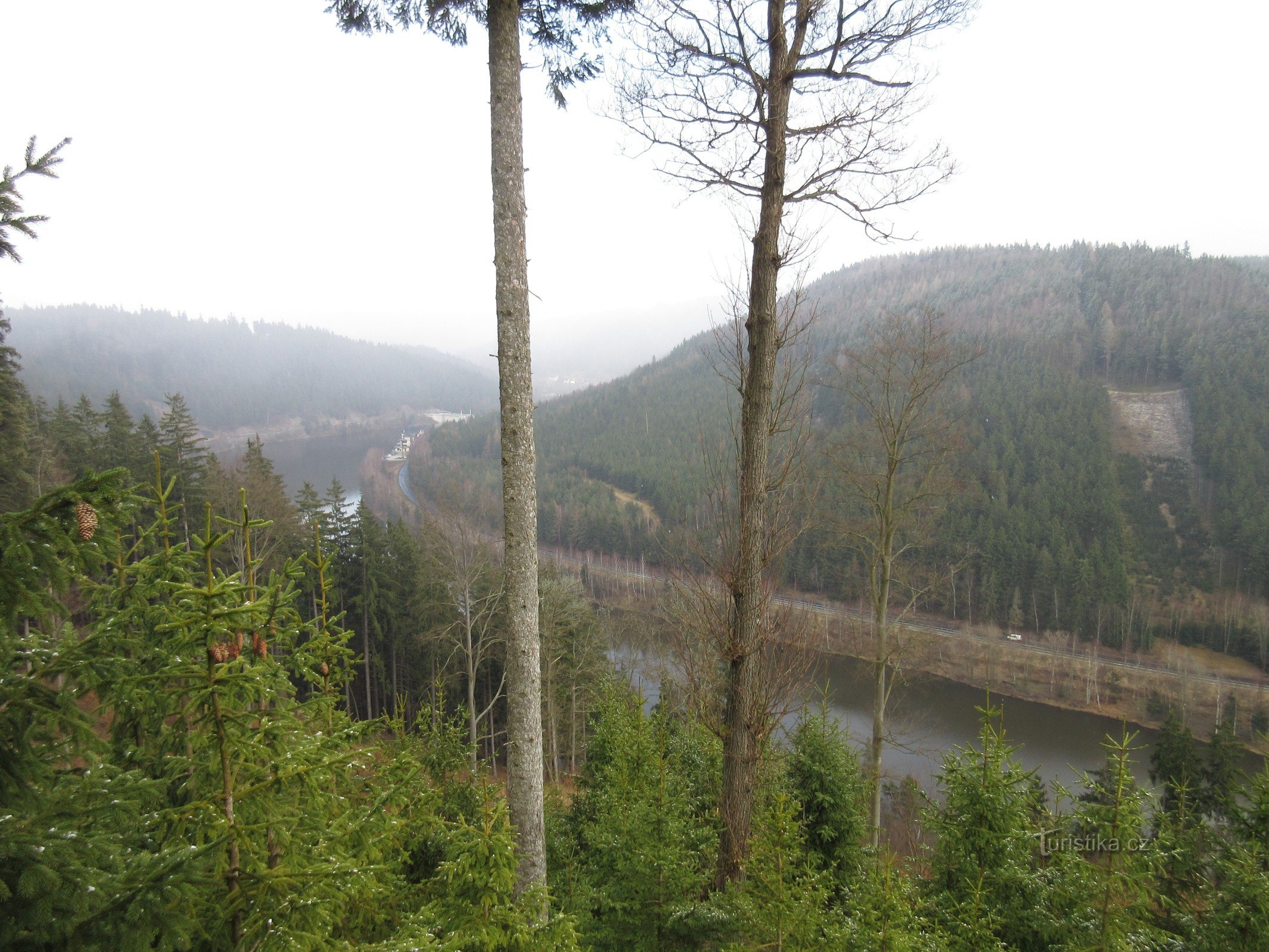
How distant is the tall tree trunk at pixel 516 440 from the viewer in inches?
152

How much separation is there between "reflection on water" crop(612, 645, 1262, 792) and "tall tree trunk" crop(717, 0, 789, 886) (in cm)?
1522

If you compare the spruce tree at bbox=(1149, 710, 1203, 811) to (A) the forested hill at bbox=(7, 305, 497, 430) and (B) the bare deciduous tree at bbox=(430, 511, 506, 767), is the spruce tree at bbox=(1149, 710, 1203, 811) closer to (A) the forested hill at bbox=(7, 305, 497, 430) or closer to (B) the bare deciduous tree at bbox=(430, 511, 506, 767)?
(B) the bare deciduous tree at bbox=(430, 511, 506, 767)

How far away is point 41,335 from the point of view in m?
115

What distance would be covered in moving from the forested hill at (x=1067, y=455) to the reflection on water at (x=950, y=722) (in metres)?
7.29

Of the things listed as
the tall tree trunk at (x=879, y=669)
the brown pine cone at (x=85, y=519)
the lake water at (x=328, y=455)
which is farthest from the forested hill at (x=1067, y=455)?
the lake water at (x=328, y=455)

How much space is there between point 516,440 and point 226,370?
147m


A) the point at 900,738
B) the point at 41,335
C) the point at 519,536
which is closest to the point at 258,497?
the point at 519,536

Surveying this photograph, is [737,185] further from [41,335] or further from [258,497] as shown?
[41,335]

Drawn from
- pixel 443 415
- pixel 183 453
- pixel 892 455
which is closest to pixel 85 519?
pixel 892 455

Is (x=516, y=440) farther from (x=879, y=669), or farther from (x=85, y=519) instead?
(x=879, y=669)

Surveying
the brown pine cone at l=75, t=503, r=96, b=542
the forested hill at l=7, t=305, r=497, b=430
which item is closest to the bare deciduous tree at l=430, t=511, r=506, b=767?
the brown pine cone at l=75, t=503, r=96, b=542

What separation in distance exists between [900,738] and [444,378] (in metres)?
155

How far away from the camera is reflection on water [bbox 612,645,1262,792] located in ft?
70.3

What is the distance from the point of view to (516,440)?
4.01 meters
